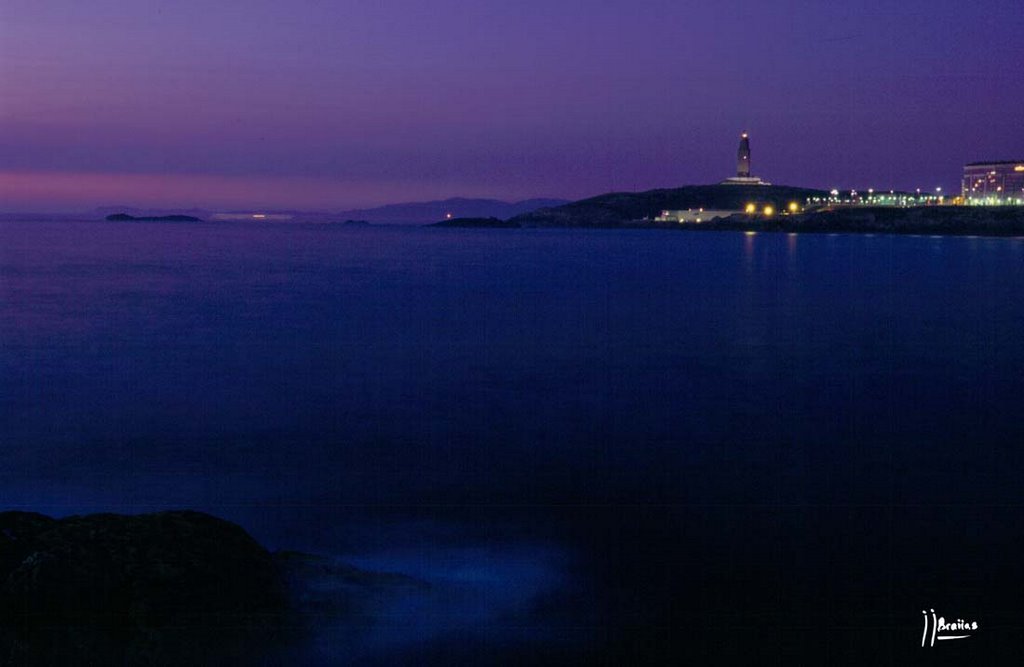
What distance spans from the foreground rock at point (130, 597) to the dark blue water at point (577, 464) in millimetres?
582

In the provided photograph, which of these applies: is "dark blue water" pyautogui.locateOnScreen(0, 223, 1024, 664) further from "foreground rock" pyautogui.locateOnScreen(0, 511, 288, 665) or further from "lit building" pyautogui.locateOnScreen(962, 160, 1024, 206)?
"lit building" pyautogui.locateOnScreen(962, 160, 1024, 206)

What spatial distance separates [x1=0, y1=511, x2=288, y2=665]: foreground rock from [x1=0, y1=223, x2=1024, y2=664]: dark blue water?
58 cm

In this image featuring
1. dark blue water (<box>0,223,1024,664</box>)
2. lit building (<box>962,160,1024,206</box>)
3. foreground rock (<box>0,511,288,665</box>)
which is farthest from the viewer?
lit building (<box>962,160,1024,206</box>)

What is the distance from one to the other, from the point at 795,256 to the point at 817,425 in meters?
64.4

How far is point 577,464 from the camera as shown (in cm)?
1148

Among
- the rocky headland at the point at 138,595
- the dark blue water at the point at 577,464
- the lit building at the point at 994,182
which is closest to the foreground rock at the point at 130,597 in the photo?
the rocky headland at the point at 138,595

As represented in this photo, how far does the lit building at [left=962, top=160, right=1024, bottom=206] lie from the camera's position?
181 metres

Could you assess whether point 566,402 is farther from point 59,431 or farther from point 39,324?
point 39,324

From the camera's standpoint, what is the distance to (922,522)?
9.09 metres

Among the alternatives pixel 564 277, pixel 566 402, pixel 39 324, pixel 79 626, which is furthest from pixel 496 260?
pixel 79 626

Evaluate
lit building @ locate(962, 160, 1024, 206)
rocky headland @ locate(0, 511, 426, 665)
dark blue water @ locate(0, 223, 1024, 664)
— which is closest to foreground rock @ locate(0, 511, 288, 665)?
rocky headland @ locate(0, 511, 426, 665)

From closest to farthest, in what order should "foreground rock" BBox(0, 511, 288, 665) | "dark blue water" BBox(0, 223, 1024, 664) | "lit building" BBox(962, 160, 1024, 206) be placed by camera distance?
"foreground rock" BBox(0, 511, 288, 665), "dark blue water" BBox(0, 223, 1024, 664), "lit building" BBox(962, 160, 1024, 206)

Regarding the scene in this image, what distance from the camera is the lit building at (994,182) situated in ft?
593

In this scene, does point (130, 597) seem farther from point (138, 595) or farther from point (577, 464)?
point (577, 464)
